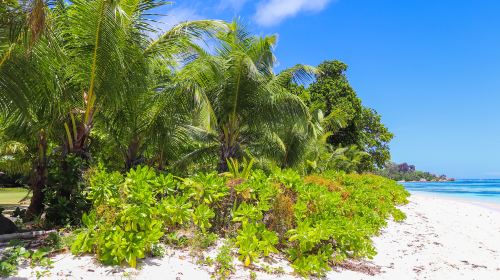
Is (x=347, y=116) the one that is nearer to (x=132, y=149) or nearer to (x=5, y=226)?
(x=132, y=149)

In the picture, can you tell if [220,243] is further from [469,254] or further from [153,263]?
[469,254]

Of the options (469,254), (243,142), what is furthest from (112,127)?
(469,254)

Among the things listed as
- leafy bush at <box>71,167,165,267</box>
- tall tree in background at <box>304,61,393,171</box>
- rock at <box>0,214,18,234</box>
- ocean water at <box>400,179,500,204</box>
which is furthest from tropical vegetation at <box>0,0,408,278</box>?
ocean water at <box>400,179,500,204</box>

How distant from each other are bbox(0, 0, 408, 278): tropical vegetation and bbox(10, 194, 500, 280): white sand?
0.57ft

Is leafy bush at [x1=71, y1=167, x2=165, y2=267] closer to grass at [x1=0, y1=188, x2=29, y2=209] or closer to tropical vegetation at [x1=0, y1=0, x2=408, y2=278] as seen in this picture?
tropical vegetation at [x1=0, y1=0, x2=408, y2=278]

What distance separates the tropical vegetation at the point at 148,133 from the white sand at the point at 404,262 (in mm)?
172

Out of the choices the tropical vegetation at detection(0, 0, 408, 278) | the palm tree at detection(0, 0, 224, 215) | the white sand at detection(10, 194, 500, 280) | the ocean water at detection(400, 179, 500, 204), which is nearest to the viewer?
the white sand at detection(10, 194, 500, 280)

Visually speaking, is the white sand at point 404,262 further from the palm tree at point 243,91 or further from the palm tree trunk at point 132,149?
the palm tree trunk at point 132,149

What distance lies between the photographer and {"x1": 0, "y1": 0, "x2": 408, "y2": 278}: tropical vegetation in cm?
462

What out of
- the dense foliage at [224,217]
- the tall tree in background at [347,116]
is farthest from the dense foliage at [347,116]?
the dense foliage at [224,217]

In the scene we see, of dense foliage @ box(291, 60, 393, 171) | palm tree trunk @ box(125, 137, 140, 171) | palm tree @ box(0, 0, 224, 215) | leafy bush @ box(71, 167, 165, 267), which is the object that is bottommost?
leafy bush @ box(71, 167, 165, 267)

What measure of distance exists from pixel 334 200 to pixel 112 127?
552cm

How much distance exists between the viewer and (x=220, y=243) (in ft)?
17.4

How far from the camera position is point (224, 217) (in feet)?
18.6
